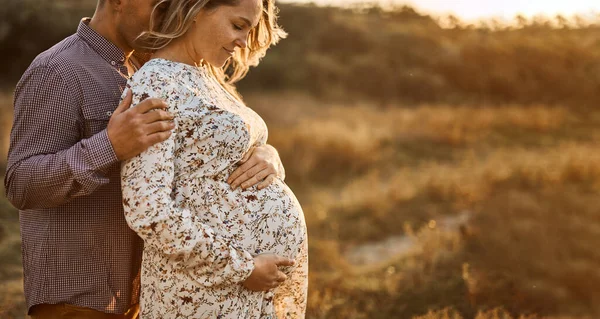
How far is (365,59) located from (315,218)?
12021 mm

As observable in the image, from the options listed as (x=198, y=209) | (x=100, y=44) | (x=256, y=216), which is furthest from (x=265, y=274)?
(x=100, y=44)

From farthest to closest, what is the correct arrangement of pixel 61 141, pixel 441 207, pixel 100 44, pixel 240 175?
pixel 441 207
pixel 100 44
pixel 240 175
pixel 61 141

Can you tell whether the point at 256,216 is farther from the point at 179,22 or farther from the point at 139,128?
the point at 179,22

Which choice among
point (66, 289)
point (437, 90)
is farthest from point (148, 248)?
point (437, 90)

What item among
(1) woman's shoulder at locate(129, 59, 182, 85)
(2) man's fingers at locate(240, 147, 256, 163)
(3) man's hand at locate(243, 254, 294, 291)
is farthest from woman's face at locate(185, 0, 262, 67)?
(3) man's hand at locate(243, 254, 294, 291)

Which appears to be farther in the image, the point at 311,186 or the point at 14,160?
the point at 311,186

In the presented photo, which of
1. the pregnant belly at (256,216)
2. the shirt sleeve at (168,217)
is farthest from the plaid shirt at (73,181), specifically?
the pregnant belly at (256,216)

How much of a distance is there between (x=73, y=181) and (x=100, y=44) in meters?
0.65

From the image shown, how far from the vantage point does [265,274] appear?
250 centimetres

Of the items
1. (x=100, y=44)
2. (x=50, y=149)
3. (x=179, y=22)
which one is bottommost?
(x=50, y=149)

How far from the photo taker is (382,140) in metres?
13.2

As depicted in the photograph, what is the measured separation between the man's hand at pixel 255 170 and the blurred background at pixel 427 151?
2.56 metres

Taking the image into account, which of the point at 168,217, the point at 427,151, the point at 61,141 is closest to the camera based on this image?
the point at 168,217

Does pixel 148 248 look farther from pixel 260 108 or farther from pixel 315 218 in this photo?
pixel 260 108
